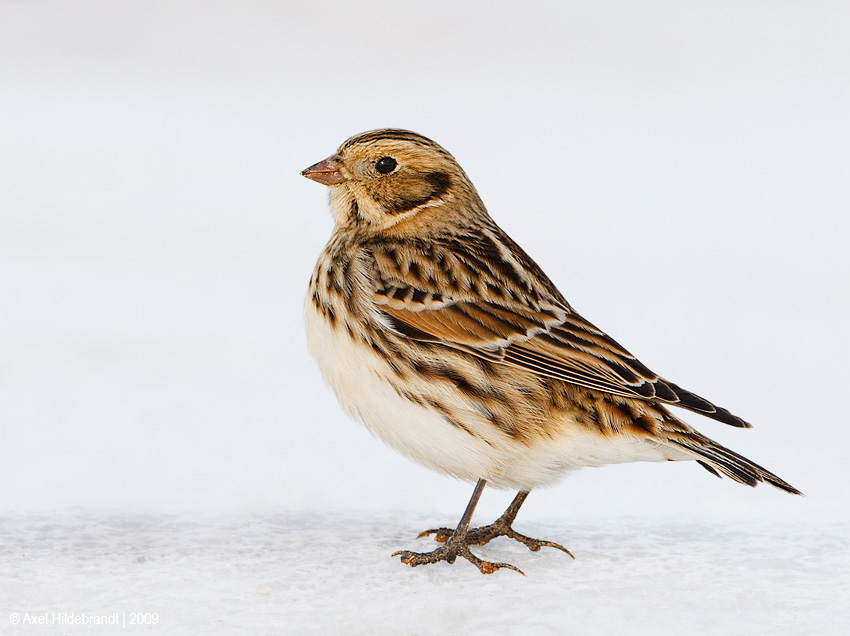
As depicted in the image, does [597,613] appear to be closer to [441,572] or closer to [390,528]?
[441,572]

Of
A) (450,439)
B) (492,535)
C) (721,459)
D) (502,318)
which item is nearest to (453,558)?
(492,535)

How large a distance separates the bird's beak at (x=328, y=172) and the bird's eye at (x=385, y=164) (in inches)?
7.7

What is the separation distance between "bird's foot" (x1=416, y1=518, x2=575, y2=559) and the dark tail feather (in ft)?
3.22

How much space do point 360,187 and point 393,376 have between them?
3.75ft

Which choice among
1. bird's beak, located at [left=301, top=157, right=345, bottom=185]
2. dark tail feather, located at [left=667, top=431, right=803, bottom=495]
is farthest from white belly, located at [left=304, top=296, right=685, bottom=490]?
bird's beak, located at [left=301, top=157, right=345, bottom=185]

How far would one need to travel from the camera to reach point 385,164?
5652 mm

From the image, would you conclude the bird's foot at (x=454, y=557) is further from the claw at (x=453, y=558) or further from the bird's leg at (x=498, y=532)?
the bird's leg at (x=498, y=532)

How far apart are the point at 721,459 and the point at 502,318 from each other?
116 cm

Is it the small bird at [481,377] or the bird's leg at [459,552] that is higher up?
the small bird at [481,377]

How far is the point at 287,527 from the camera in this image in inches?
229

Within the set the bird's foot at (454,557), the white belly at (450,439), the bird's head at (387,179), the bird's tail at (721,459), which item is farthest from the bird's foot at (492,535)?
the bird's head at (387,179)

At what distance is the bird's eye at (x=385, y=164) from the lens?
5.65 m

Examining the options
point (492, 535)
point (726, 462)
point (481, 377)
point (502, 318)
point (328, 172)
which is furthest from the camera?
point (328, 172)

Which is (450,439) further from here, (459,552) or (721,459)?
(721,459)
